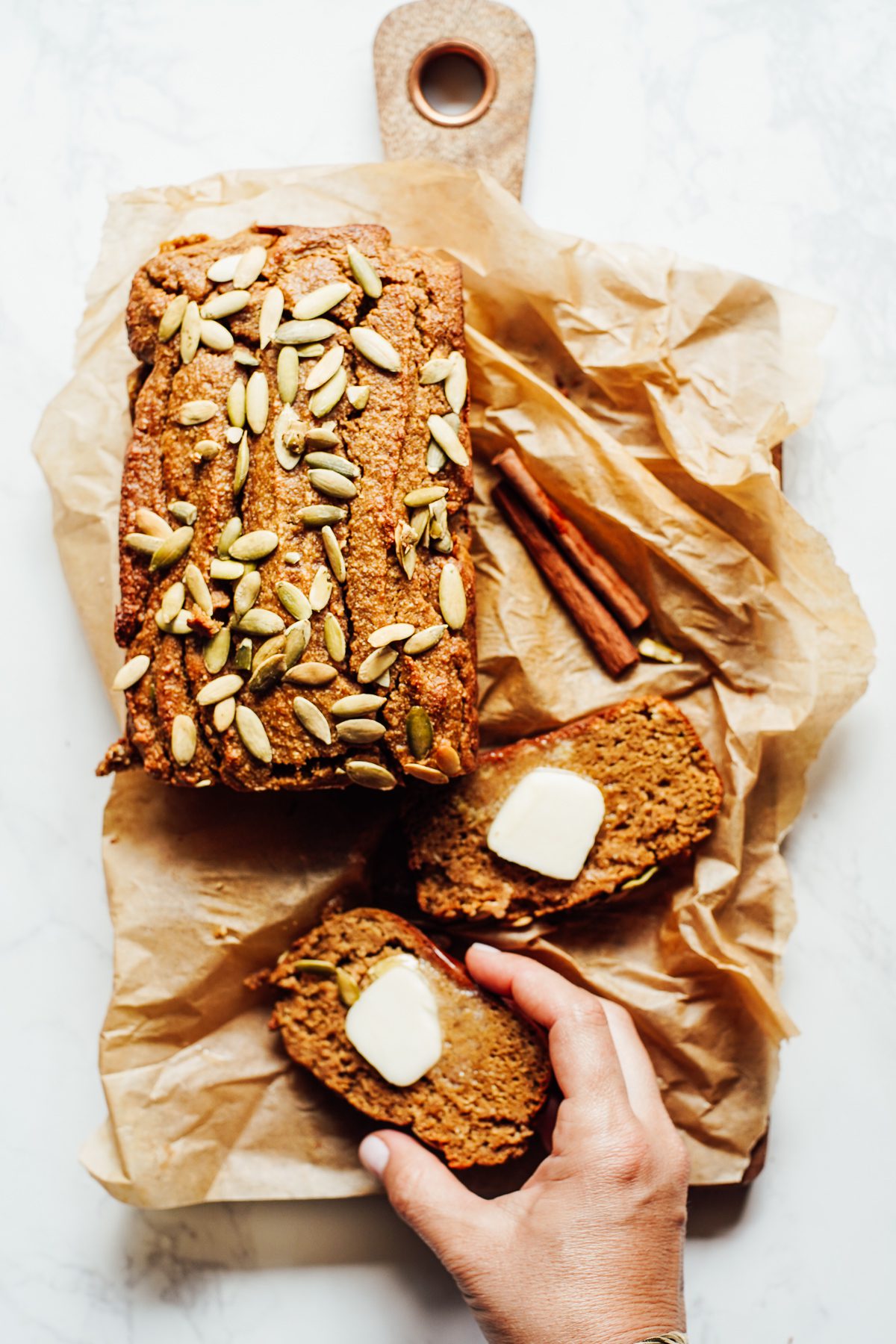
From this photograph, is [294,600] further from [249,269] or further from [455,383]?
[249,269]

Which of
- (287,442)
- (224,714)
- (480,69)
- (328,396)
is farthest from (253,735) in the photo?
(480,69)

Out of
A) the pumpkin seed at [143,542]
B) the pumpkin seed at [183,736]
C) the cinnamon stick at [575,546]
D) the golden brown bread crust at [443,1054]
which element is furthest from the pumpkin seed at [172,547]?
the golden brown bread crust at [443,1054]

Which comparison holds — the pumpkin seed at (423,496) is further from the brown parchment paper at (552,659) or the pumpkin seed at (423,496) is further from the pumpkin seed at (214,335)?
the pumpkin seed at (214,335)

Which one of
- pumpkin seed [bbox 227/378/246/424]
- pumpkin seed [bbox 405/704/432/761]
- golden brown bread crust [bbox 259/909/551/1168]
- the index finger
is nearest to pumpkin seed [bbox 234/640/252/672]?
pumpkin seed [bbox 405/704/432/761]

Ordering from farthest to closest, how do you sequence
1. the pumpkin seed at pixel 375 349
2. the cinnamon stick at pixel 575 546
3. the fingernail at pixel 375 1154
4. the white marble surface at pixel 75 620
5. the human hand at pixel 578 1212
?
the white marble surface at pixel 75 620 → the cinnamon stick at pixel 575 546 → the fingernail at pixel 375 1154 → the pumpkin seed at pixel 375 349 → the human hand at pixel 578 1212

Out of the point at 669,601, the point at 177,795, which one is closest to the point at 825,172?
the point at 669,601

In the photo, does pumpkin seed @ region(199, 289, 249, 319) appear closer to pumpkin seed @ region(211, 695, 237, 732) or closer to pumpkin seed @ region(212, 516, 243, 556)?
pumpkin seed @ region(212, 516, 243, 556)
